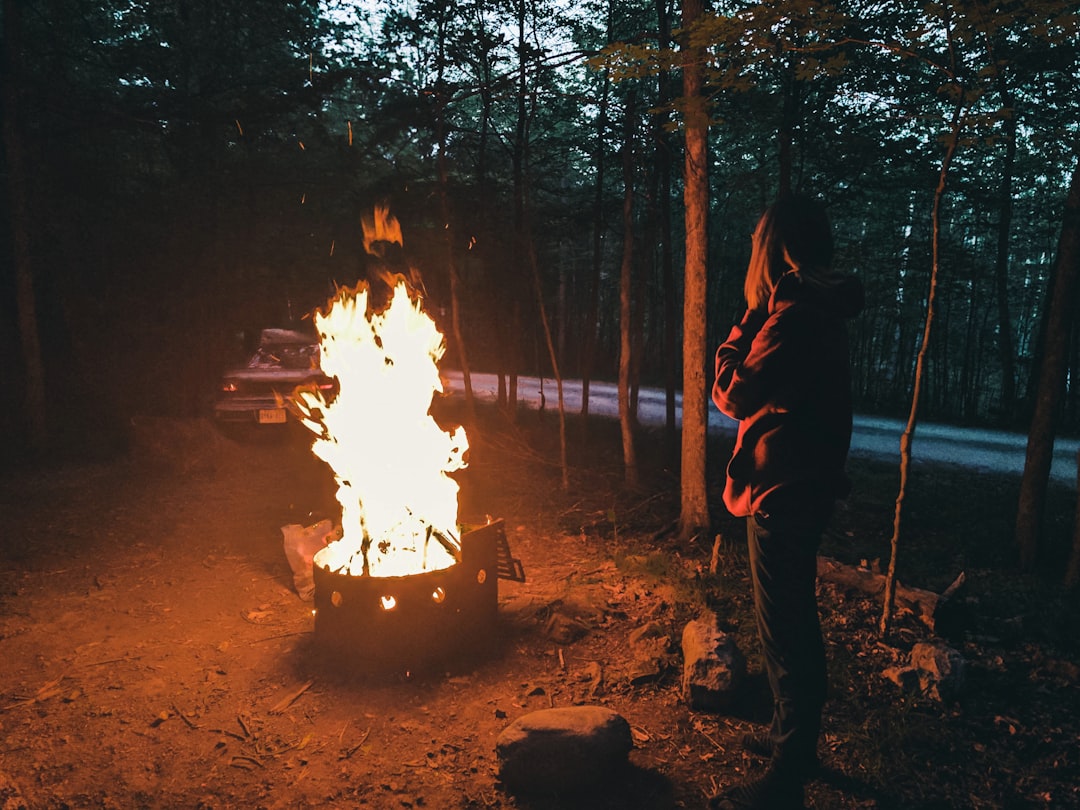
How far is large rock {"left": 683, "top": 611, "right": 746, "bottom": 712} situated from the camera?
3.86 m

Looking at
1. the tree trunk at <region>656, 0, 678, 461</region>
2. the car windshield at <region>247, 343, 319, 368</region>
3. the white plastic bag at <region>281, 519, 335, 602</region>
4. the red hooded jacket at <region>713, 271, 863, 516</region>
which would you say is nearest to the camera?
the red hooded jacket at <region>713, 271, 863, 516</region>

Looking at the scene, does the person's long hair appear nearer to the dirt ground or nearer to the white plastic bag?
the dirt ground

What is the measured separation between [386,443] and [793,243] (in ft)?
10.7

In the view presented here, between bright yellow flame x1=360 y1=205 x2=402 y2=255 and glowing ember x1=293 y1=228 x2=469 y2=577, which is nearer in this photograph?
glowing ember x1=293 y1=228 x2=469 y2=577

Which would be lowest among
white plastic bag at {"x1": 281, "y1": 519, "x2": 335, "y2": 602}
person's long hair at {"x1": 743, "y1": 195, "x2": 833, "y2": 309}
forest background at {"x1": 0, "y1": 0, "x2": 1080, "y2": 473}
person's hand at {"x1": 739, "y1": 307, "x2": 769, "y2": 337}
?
white plastic bag at {"x1": 281, "y1": 519, "x2": 335, "y2": 602}

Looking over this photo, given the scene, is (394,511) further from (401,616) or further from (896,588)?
(896,588)

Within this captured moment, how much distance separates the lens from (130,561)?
6.63 metres

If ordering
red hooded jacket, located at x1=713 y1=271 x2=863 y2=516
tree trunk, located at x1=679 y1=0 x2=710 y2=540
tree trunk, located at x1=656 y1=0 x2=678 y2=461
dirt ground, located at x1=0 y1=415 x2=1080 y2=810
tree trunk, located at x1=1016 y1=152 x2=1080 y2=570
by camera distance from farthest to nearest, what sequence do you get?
tree trunk, located at x1=656 y1=0 x2=678 y2=461 → tree trunk, located at x1=679 y1=0 x2=710 y2=540 → tree trunk, located at x1=1016 y1=152 x2=1080 y2=570 → dirt ground, located at x1=0 y1=415 x2=1080 y2=810 → red hooded jacket, located at x1=713 y1=271 x2=863 y2=516

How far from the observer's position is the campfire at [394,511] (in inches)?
170

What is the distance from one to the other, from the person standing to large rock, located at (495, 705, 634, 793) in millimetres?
637

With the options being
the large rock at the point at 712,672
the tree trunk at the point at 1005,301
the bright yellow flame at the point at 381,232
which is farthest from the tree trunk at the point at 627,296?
the tree trunk at the point at 1005,301

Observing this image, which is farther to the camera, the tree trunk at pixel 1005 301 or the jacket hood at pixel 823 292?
the tree trunk at pixel 1005 301

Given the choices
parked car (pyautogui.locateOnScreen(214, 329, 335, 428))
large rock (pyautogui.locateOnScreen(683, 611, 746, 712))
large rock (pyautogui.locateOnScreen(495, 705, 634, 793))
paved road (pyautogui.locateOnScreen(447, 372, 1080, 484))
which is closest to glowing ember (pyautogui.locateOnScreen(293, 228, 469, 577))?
large rock (pyautogui.locateOnScreen(495, 705, 634, 793))

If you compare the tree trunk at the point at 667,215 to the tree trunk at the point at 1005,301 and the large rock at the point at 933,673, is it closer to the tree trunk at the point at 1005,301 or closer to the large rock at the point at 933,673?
the large rock at the point at 933,673
